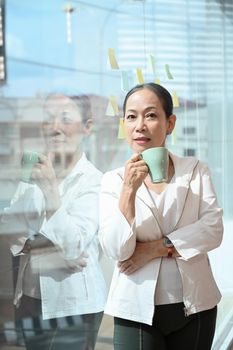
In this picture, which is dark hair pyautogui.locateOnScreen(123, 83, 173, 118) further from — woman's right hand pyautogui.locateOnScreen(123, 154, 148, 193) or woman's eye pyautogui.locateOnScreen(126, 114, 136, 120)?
woman's right hand pyautogui.locateOnScreen(123, 154, 148, 193)

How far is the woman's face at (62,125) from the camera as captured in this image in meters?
1.47

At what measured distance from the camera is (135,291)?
1.16 metres

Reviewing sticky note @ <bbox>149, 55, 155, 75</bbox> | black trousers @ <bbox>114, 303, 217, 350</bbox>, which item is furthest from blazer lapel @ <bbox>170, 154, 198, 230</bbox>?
sticky note @ <bbox>149, 55, 155, 75</bbox>

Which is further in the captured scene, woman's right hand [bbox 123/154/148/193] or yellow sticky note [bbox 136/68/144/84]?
yellow sticky note [bbox 136/68/144/84]

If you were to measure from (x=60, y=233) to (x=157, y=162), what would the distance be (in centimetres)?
52

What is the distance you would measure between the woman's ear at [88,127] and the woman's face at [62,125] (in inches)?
1.3

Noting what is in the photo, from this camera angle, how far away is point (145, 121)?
3.88 feet

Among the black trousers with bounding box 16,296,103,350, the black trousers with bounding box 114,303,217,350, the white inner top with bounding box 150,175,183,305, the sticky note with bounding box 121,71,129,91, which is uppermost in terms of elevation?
the sticky note with bounding box 121,71,129,91

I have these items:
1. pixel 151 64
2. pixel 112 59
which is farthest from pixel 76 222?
pixel 151 64

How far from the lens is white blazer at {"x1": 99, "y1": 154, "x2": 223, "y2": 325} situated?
1133 mm

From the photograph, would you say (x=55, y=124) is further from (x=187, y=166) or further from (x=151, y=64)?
(x=151, y=64)

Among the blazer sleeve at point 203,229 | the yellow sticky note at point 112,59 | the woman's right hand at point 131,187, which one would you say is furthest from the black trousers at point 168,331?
the yellow sticky note at point 112,59

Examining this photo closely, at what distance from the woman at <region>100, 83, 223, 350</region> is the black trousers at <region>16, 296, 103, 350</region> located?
0.39m

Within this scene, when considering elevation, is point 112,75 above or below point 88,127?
above
